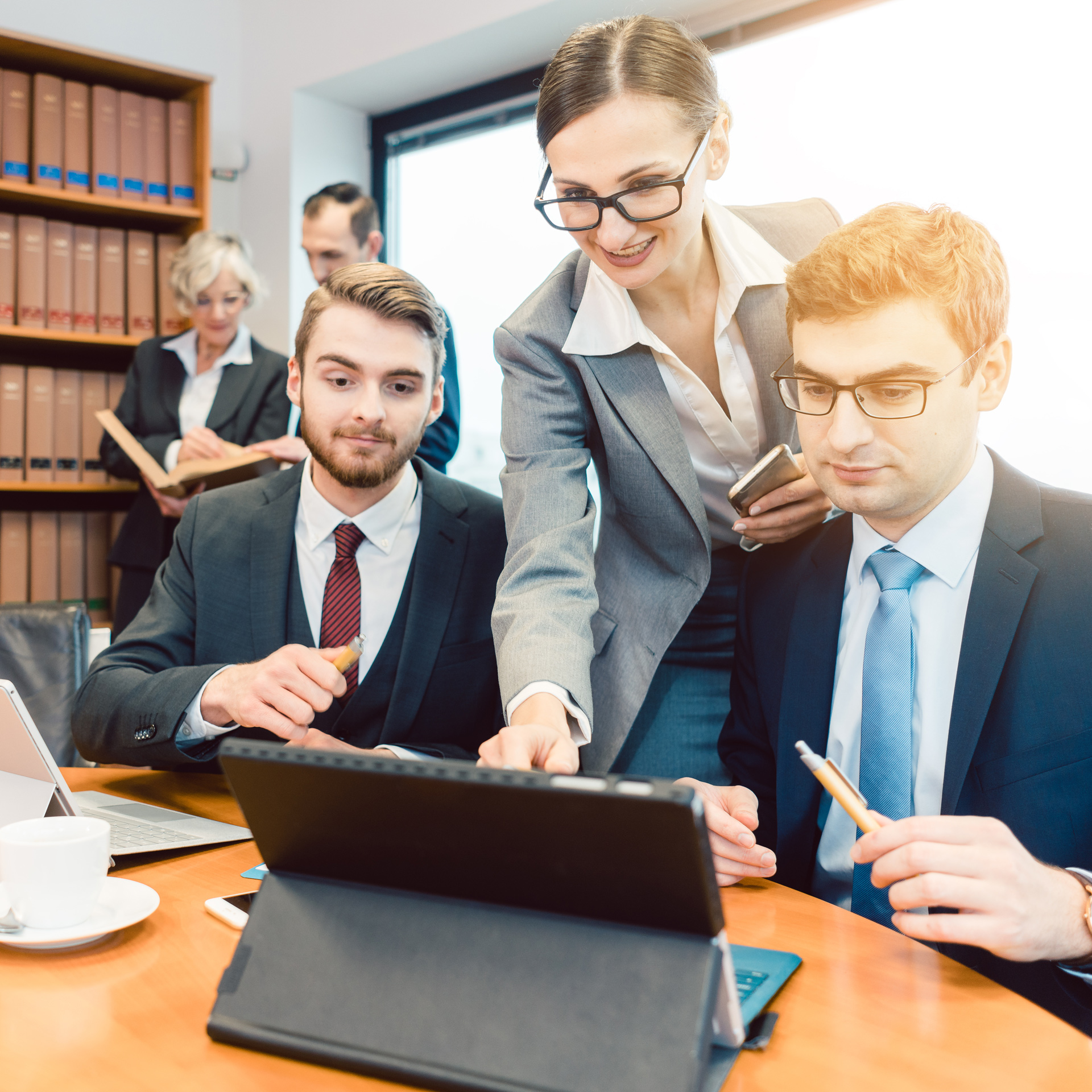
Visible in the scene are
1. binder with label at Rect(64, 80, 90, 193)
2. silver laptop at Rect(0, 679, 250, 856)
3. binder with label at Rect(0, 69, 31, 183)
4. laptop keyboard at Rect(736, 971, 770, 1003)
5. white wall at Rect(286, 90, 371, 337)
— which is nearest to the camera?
laptop keyboard at Rect(736, 971, 770, 1003)

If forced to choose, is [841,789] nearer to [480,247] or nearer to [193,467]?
[193,467]

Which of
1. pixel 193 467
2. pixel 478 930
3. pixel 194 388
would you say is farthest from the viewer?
pixel 194 388

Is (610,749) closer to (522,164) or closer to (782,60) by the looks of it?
(782,60)

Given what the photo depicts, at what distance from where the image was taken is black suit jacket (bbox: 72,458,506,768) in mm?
1646

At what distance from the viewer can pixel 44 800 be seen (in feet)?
3.46

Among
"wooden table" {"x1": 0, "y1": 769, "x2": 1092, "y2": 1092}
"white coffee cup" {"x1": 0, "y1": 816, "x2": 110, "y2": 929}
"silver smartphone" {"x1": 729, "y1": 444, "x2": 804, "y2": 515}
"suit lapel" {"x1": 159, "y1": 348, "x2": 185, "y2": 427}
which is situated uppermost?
"suit lapel" {"x1": 159, "y1": 348, "x2": 185, "y2": 427}

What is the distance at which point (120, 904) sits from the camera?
3.08 ft

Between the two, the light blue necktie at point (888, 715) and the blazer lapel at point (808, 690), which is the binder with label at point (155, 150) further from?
the light blue necktie at point (888, 715)

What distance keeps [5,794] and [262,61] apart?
3431mm

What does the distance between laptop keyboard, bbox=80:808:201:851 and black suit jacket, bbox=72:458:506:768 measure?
0.34 meters

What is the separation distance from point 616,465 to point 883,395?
1.47 ft

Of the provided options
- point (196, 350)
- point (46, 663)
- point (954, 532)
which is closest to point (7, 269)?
point (196, 350)

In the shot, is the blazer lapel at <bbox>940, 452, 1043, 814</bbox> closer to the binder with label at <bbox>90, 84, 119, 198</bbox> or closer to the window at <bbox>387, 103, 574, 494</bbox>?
the window at <bbox>387, 103, 574, 494</bbox>

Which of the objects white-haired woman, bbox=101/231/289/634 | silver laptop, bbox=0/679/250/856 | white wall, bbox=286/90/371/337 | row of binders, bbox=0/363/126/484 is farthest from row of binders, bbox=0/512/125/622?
silver laptop, bbox=0/679/250/856
